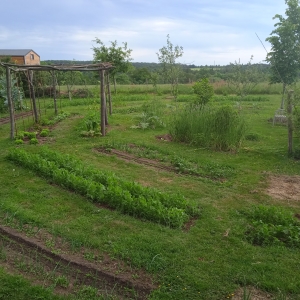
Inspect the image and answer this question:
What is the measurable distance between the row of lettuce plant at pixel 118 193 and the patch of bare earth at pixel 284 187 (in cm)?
181

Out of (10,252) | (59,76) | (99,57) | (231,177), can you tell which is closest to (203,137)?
(231,177)

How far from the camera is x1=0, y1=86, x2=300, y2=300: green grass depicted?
360 centimetres

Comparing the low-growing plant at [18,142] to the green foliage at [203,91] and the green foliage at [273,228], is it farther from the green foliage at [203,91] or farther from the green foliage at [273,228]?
the green foliage at [273,228]

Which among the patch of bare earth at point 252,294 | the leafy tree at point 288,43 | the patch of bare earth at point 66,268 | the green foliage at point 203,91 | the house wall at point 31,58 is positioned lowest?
the patch of bare earth at point 252,294

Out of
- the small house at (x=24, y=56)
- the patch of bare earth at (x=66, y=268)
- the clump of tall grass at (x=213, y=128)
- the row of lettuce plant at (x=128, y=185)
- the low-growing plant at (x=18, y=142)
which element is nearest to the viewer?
the patch of bare earth at (x=66, y=268)

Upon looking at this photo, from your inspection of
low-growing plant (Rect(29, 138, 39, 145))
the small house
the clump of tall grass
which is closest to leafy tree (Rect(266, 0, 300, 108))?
the clump of tall grass

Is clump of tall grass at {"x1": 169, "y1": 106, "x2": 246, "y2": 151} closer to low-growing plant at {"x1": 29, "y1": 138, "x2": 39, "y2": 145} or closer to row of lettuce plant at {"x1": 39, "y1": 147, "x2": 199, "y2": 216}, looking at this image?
row of lettuce plant at {"x1": 39, "y1": 147, "x2": 199, "y2": 216}

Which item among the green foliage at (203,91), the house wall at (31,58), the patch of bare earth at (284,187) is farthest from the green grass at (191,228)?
the house wall at (31,58)

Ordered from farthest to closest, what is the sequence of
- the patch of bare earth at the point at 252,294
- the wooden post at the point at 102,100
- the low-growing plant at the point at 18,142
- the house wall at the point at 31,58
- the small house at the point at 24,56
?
the house wall at the point at 31,58, the small house at the point at 24,56, the wooden post at the point at 102,100, the low-growing plant at the point at 18,142, the patch of bare earth at the point at 252,294

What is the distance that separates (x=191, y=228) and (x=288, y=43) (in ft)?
36.6

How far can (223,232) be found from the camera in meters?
4.59

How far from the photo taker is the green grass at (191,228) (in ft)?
11.8

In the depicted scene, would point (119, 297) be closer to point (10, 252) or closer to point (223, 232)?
point (10, 252)

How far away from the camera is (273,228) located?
443 cm
